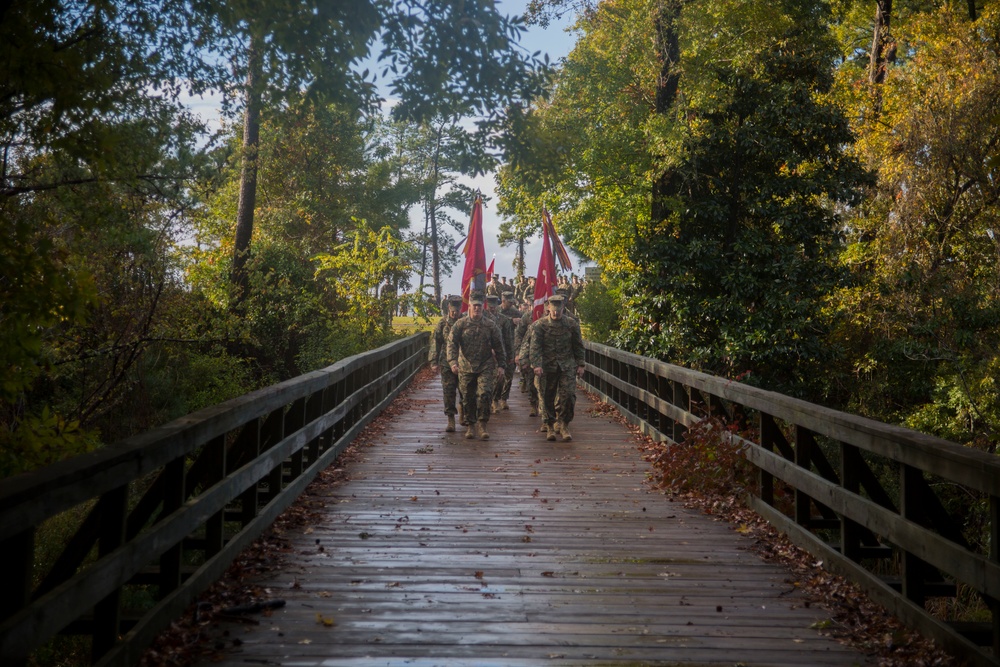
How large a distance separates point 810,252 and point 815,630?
36.9 ft

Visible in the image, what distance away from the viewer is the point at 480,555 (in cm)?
702

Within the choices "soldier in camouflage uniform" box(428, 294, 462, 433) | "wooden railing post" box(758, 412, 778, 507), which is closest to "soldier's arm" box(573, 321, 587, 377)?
"soldier in camouflage uniform" box(428, 294, 462, 433)

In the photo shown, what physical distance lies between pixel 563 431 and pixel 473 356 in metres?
1.70

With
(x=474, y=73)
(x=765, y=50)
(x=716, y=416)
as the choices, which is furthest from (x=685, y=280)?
(x=474, y=73)

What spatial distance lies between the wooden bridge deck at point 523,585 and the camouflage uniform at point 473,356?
377cm

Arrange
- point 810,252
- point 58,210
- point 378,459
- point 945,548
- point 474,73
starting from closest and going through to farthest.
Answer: point 945,548
point 58,210
point 474,73
point 378,459
point 810,252

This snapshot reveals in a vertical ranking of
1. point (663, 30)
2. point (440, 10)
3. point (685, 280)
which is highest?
point (663, 30)

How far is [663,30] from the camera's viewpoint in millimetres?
20422

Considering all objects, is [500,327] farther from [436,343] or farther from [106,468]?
[106,468]

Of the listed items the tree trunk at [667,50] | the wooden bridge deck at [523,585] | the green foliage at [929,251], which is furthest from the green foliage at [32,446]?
the green foliage at [929,251]

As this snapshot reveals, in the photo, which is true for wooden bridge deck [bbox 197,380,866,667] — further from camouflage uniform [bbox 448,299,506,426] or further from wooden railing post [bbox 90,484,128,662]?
camouflage uniform [bbox 448,299,506,426]

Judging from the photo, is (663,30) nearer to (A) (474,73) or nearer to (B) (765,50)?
(B) (765,50)

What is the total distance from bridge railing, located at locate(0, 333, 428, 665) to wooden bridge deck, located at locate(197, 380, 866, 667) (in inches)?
17.5

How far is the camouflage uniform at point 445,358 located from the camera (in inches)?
592
